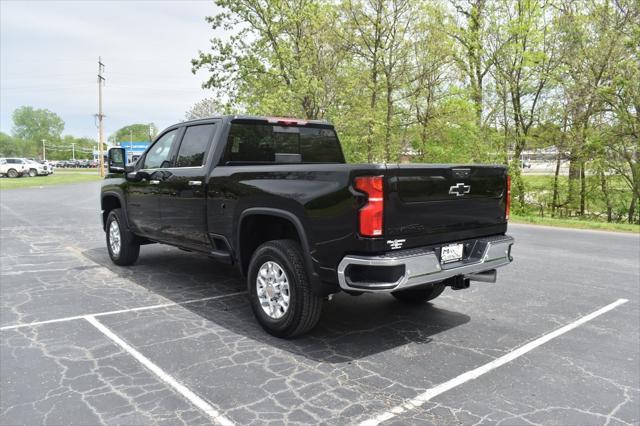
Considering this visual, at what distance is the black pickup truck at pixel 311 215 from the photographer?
11.9 ft

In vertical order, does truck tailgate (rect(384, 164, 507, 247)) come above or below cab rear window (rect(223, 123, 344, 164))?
below

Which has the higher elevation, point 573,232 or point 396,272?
point 396,272

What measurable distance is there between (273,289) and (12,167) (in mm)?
49149

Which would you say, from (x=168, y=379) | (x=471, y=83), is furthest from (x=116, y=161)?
(x=471, y=83)

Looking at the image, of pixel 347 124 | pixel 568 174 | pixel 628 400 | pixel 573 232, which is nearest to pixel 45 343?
pixel 628 400

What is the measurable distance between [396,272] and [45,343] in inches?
120

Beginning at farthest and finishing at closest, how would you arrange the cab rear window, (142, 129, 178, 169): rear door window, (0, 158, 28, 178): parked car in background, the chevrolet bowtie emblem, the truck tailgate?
(0, 158, 28, 178): parked car in background < (142, 129, 178, 169): rear door window < the cab rear window < the chevrolet bowtie emblem < the truck tailgate

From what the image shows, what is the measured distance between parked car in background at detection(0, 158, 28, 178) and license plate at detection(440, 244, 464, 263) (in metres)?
50.0

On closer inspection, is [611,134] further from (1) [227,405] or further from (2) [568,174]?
(1) [227,405]

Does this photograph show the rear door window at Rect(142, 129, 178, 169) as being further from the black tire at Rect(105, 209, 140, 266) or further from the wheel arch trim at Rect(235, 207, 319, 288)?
Answer: the wheel arch trim at Rect(235, 207, 319, 288)

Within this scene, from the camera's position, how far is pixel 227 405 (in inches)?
122

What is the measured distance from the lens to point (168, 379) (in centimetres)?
346

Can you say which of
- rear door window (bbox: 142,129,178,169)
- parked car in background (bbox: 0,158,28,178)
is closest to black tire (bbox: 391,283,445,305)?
rear door window (bbox: 142,129,178,169)

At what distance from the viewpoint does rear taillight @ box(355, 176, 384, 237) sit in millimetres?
3557
